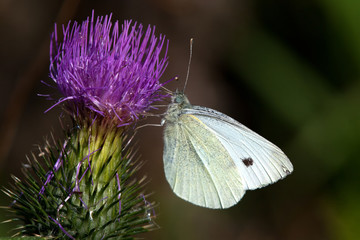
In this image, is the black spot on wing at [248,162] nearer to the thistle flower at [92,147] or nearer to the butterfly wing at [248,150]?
the butterfly wing at [248,150]

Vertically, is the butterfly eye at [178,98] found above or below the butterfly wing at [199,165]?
above

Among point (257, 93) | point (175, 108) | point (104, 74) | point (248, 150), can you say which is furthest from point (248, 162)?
point (257, 93)

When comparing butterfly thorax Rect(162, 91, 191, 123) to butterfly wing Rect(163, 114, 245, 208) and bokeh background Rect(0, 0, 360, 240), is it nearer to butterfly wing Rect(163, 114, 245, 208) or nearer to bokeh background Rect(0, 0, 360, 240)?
butterfly wing Rect(163, 114, 245, 208)

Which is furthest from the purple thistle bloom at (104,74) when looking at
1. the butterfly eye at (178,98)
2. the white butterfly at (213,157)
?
the white butterfly at (213,157)

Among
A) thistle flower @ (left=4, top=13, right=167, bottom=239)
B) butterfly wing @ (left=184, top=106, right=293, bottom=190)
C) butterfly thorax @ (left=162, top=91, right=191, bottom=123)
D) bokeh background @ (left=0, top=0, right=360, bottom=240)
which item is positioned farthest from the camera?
bokeh background @ (left=0, top=0, right=360, bottom=240)

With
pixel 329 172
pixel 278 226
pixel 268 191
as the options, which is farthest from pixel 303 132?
pixel 278 226

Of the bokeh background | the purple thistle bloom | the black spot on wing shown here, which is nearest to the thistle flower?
the purple thistle bloom

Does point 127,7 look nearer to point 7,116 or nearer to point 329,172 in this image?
point 7,116

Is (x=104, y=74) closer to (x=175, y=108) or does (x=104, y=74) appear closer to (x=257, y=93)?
(x=175, y=108)
